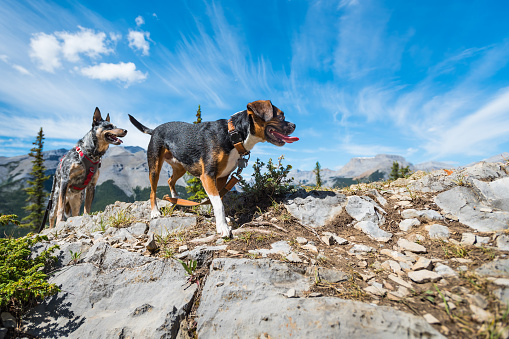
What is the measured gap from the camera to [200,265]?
10.3ft

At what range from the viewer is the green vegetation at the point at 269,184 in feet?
16.3

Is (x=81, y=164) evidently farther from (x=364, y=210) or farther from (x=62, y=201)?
(x=364, y=210)

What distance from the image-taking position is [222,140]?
4.34 m

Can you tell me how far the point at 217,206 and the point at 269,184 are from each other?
144cm

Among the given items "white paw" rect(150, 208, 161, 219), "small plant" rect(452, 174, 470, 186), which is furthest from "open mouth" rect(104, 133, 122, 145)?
"small plant" rect(452, 174, 470, 186)

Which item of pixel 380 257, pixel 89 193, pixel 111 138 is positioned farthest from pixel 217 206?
pixel 89 193

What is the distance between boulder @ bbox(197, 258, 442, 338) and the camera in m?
1.85

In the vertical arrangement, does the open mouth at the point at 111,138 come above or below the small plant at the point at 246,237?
above

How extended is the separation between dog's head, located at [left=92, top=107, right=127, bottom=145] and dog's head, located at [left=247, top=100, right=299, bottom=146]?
4.05 m

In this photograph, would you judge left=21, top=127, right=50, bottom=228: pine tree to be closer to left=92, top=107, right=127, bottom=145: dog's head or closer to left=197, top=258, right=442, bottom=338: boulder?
left=92, top=107, right=127, bottom=145: dog's head

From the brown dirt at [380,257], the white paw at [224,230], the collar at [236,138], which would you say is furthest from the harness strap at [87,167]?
the white paw at [224,230]

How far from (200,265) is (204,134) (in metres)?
2.40

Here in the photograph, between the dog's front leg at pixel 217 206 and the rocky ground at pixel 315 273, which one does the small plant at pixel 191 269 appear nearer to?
the rocky ground at pixel 315 273

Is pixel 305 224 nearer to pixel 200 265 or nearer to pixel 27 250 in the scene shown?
pixel 200 265
